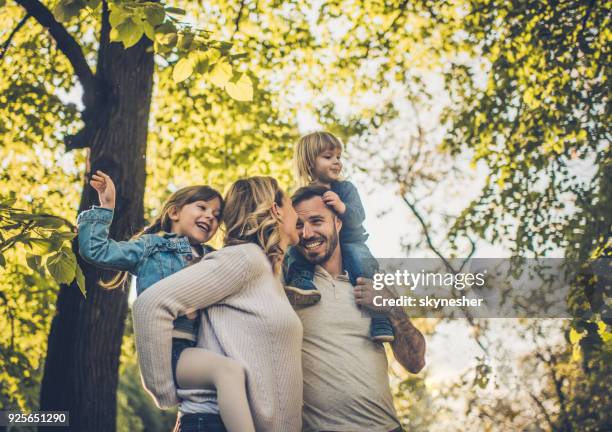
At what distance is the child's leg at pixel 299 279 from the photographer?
3938mm

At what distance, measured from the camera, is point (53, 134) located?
35.6 ft

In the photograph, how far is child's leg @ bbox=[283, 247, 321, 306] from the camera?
394 centimetres

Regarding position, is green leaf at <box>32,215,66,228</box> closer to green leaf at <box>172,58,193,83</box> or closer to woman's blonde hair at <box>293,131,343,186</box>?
green leaf at <box>172,58,193,83</box>

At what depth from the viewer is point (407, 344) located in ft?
13.5

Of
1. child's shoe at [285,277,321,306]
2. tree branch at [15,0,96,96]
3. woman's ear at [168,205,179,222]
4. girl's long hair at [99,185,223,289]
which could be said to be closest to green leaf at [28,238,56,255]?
girl's long hair at [99,185,223,289]

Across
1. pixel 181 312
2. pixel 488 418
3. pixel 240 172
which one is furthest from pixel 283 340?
pixel 488 418

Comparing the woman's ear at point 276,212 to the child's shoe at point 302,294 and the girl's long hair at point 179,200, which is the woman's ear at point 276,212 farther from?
the girl's long hair at point 179,200

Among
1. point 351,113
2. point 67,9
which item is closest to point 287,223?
point 67,9

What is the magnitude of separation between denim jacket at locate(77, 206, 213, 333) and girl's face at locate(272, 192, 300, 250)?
0.60 m

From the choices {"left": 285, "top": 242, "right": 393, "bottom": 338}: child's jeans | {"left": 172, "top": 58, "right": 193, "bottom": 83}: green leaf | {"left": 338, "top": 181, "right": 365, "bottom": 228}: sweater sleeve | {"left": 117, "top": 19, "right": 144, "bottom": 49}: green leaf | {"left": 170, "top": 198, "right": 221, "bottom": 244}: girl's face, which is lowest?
{"left": 285, "top": 242, "right": 393, "bottom": 338}: child's jeans

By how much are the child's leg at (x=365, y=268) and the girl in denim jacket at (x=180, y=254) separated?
2.59 ft

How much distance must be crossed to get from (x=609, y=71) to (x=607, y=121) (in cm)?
60

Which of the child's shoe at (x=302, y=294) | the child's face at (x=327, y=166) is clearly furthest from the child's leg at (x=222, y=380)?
the child's face at (x=327, y=166)

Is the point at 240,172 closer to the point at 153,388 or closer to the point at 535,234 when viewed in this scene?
the point at 535,234
